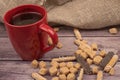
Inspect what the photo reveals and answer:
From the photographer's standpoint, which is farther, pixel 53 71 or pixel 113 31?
pixel 113 31

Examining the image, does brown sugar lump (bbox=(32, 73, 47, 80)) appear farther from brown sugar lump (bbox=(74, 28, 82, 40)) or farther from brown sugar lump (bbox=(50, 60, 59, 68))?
brown sugar lump (bbox=(74, 28, 82, 40))

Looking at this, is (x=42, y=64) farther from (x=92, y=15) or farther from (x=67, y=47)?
(x=92, y=15)

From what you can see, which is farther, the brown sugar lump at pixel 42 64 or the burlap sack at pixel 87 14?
the burlap sack at pixel 87 14

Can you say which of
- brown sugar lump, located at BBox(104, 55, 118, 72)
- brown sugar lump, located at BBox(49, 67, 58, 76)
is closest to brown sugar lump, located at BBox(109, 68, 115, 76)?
brown sugar lump, located at BBox(104, 55, 118, 72)

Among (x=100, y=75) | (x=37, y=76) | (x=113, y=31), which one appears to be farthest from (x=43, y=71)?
(x=113, y=31)

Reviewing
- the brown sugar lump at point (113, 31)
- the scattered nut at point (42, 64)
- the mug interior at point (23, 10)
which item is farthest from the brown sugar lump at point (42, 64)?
the brown sugar lump at point (113, 31)

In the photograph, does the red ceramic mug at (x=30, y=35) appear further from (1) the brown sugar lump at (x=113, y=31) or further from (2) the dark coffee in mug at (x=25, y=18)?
(1) the brown sugar lump at (x=113, y=31)

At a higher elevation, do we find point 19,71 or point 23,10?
point 23,10

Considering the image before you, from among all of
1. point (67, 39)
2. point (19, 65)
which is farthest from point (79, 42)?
point (19, 65)
